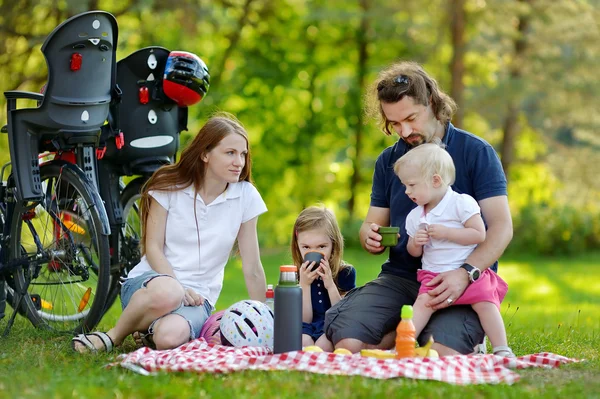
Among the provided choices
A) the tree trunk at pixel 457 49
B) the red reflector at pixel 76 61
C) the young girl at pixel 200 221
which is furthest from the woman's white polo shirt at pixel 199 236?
the tree trunk at pixel 457 49

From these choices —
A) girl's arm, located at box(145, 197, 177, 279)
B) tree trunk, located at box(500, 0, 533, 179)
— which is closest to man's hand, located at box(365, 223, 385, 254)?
girl's arm, located at box(145, 197, 177, 279)

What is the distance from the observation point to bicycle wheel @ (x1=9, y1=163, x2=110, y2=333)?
407 cm

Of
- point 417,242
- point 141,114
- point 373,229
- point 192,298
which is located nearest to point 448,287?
point 417,242

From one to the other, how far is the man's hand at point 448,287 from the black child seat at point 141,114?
6.16 ft

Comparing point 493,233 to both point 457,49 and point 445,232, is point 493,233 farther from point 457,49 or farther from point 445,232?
point 457,49

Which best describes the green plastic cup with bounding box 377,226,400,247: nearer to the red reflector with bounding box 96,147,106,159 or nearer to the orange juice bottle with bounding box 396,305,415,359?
the orange juice bottle with bounding box 396,305,415,359

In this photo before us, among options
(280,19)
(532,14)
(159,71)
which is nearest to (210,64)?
(280,19)

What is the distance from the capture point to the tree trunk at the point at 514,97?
15594mm

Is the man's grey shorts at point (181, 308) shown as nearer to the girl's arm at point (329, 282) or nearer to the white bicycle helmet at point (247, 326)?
the white bicycle helmet at point (247, 326)

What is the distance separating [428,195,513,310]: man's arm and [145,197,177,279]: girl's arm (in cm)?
128

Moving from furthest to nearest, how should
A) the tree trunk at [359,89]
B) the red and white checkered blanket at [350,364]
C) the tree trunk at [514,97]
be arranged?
the tree trunk at [359,89], the tree trunk at [514,97], the red and white checkered blanket at [350,364]

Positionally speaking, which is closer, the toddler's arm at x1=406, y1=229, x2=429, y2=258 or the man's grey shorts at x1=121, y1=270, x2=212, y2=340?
the toddler's arm at x1=406, y1=229, x2=429, y2=258

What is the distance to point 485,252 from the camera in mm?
3596

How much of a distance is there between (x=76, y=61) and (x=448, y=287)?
6.93 ft
